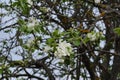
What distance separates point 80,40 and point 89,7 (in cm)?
221

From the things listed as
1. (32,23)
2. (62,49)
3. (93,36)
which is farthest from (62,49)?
(32,23)

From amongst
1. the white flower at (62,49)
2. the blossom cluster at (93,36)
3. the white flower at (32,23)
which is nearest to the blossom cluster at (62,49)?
the white flower at (62,49)

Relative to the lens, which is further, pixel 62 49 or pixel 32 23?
pixel 32 23

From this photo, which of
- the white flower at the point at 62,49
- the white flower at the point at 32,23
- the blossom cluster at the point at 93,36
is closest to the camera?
the white flower at the point at 62,49

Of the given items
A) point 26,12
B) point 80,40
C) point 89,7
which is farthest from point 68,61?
point 89,7

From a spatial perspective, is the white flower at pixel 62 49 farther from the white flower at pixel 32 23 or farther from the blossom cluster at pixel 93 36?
the white flower at pixel 32 23

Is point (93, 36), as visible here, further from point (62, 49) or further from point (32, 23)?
point (32, 23)

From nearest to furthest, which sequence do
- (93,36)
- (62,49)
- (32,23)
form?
(62,49) → (93,36) → (32,23)

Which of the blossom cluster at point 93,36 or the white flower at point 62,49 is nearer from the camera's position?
the white flower at point 62,49

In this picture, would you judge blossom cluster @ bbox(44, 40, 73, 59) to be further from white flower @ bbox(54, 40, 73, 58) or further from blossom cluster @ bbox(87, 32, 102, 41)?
blossom cluster @ bbox(87, 32, 102, 41)

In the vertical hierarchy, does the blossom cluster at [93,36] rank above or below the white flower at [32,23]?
below

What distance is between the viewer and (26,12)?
4117 millimetres

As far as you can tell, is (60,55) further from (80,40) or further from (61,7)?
(61,7)

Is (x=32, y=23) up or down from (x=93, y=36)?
up
